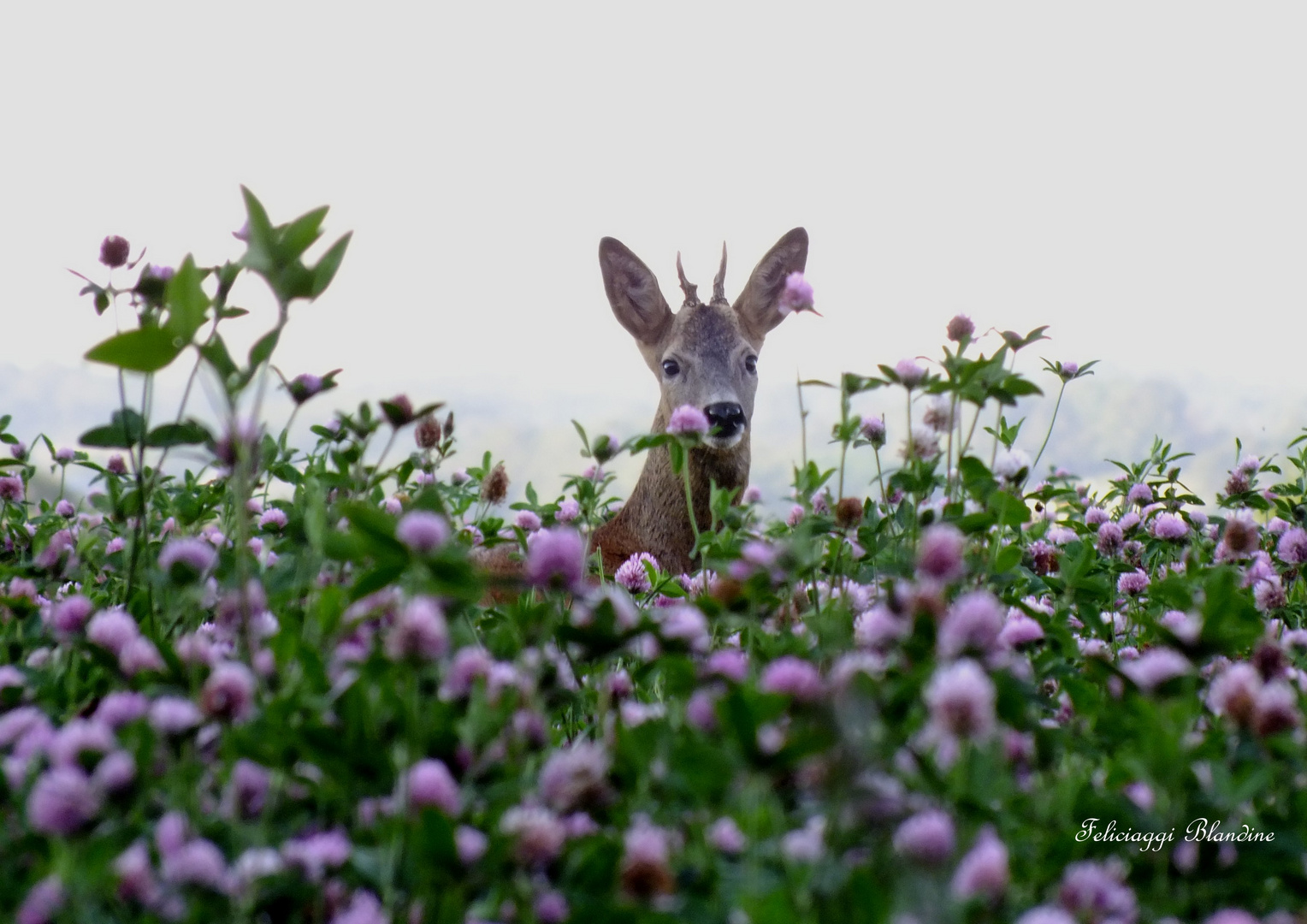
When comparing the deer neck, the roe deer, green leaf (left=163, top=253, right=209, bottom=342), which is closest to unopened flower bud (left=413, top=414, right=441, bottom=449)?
green leaf (left=163, top=253, right=209, bottom=342)

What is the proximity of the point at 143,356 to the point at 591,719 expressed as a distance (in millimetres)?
1136

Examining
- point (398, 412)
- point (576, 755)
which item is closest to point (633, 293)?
point (398, 412)

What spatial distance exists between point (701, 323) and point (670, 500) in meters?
1.20

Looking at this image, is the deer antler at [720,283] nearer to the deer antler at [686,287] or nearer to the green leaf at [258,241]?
the deer antler at [686,287]

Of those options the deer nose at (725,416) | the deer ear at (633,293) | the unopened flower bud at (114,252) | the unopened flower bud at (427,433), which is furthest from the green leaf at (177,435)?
the deer ear at (633,293)

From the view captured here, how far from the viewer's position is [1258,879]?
1466mm

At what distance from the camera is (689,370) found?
6.27 metres

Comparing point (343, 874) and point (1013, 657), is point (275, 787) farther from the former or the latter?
point (1013, 657)

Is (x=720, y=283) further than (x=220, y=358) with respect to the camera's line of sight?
Yes

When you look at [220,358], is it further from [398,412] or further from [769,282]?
[769,282]

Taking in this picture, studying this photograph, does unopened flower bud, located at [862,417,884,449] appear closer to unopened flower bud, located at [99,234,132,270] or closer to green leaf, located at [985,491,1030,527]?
green leaf, located at [985,491,1030,527]

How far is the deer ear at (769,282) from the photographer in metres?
6.62

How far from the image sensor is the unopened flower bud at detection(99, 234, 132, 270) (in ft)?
8.53

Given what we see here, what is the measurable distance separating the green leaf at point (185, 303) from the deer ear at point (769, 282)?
519 cm
